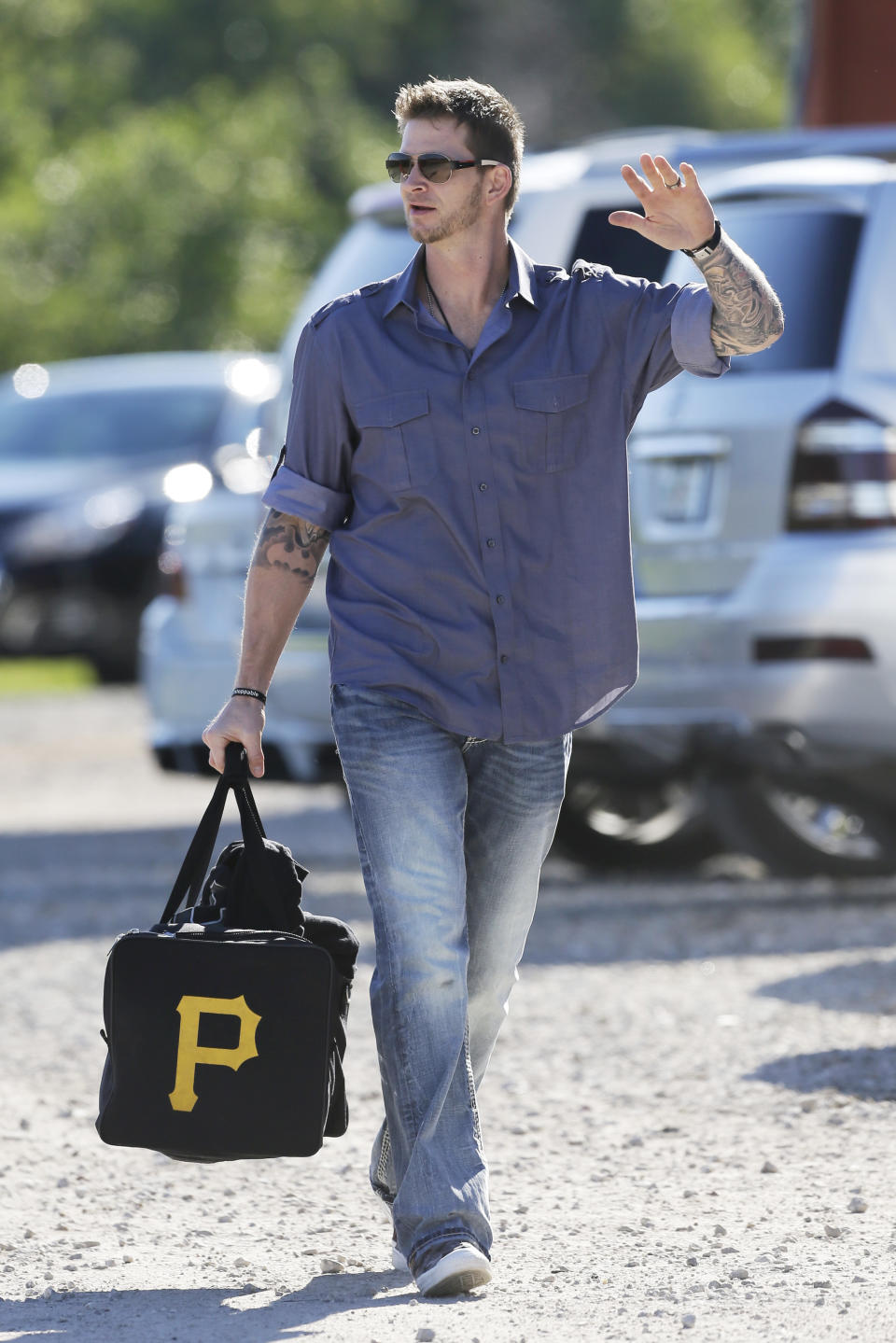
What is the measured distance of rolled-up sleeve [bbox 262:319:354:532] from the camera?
3.94m

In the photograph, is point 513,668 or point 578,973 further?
point 578,973

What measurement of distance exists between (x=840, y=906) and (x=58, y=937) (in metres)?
2.46

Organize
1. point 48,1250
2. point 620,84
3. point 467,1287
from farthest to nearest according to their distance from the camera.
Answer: point 620,84, point 48,1250, point 467,1287

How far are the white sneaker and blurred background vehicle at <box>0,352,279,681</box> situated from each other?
36.7 ft

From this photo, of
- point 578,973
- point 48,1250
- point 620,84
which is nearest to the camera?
point 48,1250

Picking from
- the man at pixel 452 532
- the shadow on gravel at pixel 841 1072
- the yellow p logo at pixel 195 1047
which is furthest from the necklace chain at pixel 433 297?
the shadow on gravel at pixel 841 1072

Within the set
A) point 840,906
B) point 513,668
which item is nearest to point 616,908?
point 840,906

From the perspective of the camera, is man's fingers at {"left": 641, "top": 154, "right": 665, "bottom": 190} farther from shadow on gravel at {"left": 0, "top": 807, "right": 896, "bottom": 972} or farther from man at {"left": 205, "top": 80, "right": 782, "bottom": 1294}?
shadow on gravel at {"left": 0, "top": 807, "right": 896, "bottom": 972}

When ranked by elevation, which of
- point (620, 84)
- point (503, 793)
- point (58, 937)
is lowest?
point (58, 937)

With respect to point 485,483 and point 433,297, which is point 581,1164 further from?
point 433,297

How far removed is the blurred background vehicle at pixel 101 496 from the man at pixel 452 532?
1084 centimetres

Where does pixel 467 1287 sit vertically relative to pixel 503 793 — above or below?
below

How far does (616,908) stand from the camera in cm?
792

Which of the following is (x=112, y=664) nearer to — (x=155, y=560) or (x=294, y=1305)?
(x=155, y=560)
